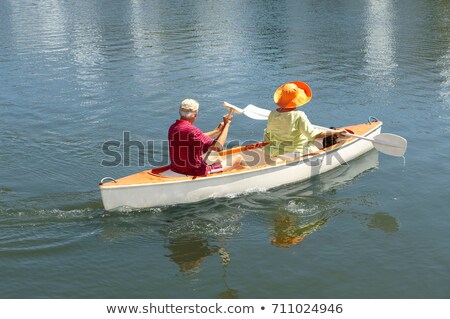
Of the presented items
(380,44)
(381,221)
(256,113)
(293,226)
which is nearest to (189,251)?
(293,226)

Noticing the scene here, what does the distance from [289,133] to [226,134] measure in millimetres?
1815

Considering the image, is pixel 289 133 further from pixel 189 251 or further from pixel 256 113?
pixel 189 251

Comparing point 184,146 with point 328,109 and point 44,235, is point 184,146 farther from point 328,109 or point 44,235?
point 328,109

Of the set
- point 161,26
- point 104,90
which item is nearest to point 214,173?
point 104,90

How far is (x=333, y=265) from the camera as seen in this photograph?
27.5ft

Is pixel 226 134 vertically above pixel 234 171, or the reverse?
pixel 226 134

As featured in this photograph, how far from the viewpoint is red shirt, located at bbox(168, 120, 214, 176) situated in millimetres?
9258

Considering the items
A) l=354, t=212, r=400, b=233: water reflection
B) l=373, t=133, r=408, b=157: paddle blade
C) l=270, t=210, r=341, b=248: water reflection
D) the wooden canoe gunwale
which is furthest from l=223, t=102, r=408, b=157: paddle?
l=270, t=210, r=341, b=248: water reflection

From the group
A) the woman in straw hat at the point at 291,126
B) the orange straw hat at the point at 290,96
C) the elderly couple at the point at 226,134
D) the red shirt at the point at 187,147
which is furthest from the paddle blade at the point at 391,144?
the red shirt at the point at 187,147

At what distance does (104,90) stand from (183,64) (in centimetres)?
406

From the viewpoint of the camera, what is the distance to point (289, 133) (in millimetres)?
10828

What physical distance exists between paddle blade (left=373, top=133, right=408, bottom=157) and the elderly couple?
2.60 ft

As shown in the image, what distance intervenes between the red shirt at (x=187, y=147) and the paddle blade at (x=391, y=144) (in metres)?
3.77

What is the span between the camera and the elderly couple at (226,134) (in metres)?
9.31
